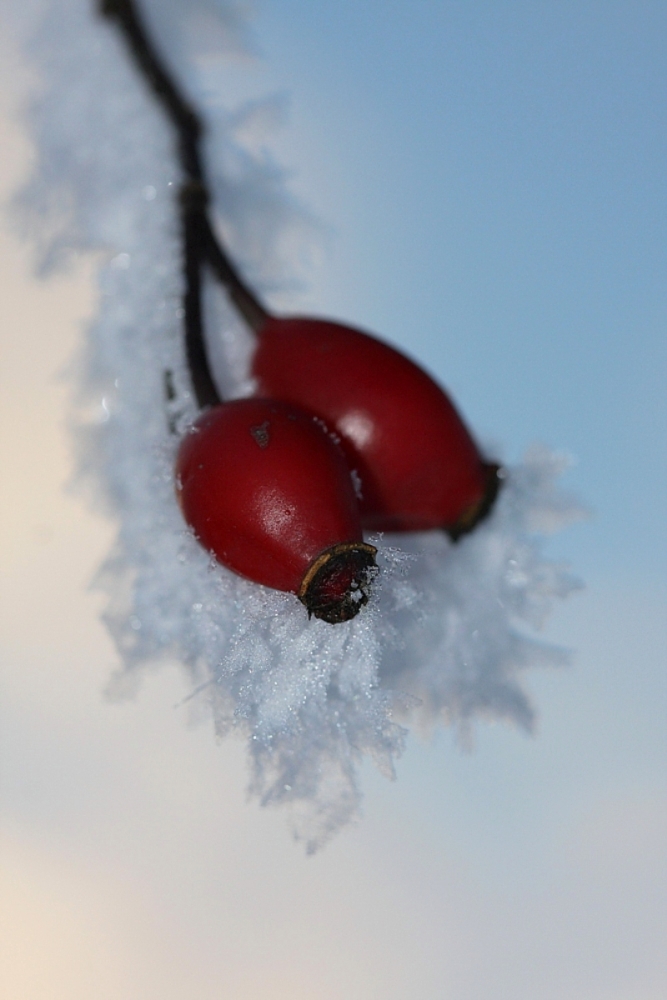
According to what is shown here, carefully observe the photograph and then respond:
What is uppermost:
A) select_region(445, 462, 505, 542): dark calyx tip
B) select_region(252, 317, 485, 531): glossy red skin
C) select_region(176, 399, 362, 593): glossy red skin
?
select_region(176, 399, 362, 593): glossy red skin

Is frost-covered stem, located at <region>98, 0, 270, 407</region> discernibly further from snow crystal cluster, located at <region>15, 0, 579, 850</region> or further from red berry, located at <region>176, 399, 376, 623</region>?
red berry, located at <region>176, 399, 376, 623</region>

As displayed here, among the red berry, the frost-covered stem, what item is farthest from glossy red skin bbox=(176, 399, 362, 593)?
the frost-covered stem

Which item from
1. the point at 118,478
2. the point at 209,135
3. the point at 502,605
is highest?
the point at 209,135

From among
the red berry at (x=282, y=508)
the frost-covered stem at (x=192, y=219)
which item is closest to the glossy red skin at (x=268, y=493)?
the red berry at (x=282, y=508)

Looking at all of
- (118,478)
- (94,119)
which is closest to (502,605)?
(118,478)

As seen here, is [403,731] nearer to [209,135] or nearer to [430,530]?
[430,530]

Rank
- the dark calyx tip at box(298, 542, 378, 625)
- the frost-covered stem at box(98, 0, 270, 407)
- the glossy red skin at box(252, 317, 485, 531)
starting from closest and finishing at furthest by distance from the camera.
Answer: the dark calyx tip at box(298, 542, 378, 625)
the glossy red skin at box(252, 317, 485, 531)
the frost-covered stem at box(98, 0, 270, 407)
